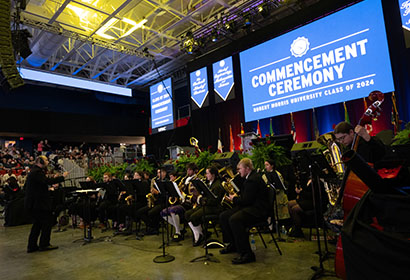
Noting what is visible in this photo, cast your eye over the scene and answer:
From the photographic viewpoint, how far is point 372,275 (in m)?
1.02

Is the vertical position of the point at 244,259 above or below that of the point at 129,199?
below

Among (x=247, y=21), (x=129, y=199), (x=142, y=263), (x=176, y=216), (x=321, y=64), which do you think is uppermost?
(x=247, y=21)

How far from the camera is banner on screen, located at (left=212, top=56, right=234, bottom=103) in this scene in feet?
39.1

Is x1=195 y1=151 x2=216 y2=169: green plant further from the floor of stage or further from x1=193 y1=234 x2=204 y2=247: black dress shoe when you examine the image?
x1=193 y1=234 x2=204 y2=247: black dress shoe

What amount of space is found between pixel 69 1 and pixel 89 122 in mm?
10800

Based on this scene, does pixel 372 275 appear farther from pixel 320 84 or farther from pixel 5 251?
pixel 320 84

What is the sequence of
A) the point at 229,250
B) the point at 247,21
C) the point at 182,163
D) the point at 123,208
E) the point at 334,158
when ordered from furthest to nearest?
1. the point at 247,21
2. the point at 182,163
3. the point at 123,208
4. the point at 229,250
5. the point at 334,158

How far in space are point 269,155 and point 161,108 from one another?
1014 centimetres

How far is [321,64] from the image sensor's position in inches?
337

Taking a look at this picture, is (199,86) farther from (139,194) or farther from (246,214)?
(246,214)

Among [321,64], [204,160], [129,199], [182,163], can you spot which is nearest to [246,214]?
[129,199]

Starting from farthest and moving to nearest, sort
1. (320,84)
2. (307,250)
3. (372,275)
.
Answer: (320,84)
(307,250)
(372,275)

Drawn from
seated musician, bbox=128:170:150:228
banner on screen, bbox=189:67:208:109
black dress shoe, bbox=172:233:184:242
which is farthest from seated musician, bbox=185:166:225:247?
banner on screen, bbox=189:67:208:109

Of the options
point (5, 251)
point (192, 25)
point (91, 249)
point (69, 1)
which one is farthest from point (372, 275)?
point (192, 25)
